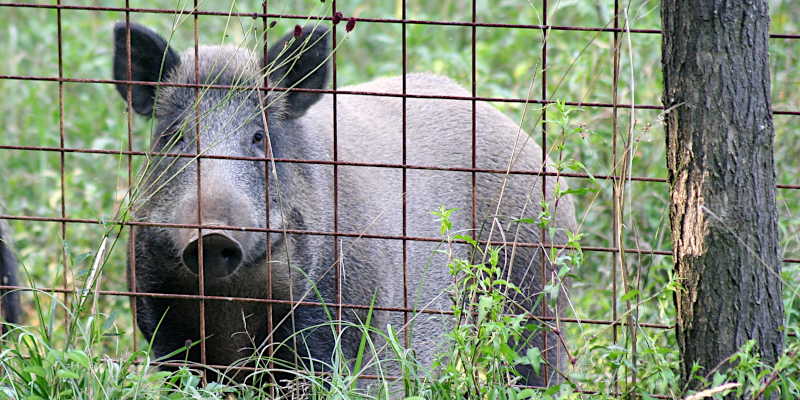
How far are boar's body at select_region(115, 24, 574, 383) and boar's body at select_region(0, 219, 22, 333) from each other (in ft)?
1.86

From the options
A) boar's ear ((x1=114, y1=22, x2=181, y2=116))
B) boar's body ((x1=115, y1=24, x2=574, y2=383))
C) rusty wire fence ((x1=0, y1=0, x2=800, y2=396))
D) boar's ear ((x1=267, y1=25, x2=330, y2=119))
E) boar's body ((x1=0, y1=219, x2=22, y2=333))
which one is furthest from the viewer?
rusty wire fence ((x1=0, y1=0, x2=800, y2=396))

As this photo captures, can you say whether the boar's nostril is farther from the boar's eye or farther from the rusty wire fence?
the boar's eye

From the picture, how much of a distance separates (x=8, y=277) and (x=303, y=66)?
1.61 meters

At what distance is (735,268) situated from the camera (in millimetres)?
2768

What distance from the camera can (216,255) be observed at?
346 cm

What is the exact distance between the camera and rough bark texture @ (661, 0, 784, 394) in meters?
2.73

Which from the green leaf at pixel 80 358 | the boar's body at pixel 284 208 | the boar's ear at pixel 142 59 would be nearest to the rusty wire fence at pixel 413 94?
the boar's body at pixel 284 208

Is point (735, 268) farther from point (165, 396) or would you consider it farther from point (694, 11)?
point (165, 396)

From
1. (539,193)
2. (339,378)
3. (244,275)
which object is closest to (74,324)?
(339,378)

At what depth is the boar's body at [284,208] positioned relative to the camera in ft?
11.9

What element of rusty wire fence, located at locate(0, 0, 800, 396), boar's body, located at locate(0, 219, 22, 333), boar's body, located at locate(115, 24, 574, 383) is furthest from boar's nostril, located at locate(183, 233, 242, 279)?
boar's body, located at locate(0, 219, 22, 333)

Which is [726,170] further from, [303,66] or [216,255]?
[303,66]

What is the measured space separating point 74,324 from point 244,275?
103cm

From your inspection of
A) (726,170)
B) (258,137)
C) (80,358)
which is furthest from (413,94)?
(80,358)
